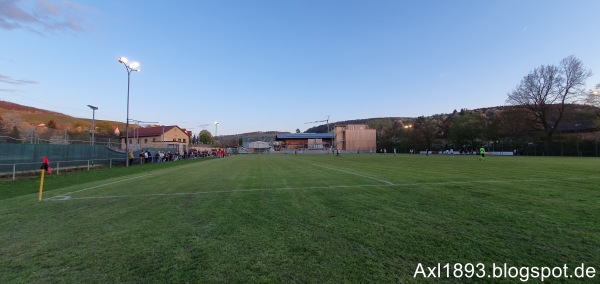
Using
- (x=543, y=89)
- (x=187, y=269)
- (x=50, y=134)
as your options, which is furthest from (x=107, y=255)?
(x=543, y=89)

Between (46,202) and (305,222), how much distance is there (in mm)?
8142

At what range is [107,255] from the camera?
13.4ft

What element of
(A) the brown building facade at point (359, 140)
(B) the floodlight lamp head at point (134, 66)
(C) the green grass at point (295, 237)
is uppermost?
(B) the floodlight lamp head at point (134, 66)

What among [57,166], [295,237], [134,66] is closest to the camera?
[295,237]

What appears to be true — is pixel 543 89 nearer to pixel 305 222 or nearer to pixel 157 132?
pixel 305 222

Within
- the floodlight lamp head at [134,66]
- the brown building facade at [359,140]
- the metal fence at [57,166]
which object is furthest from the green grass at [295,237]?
the brown building facade at [359,140]

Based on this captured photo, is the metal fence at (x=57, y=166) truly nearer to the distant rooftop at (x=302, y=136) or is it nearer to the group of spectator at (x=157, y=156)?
the group of spectator at (x=157, y=156)

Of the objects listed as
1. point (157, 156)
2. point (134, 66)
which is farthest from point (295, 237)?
point (157, 156)

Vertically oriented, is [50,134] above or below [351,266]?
above

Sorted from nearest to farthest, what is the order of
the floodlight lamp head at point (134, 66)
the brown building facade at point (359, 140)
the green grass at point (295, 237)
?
the green grass at point (295, 237)
the floodlight lamp head at point (134, 66)
the brown building facade at point (359, 140)

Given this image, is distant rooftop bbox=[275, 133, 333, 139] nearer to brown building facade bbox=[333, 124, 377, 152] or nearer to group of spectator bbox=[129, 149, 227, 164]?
brown building facade bbox=[333, 124, 377, 152]

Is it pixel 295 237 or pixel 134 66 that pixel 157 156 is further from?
pixel 295 237

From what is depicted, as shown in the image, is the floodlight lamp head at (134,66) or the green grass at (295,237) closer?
the green grass at (295,237)

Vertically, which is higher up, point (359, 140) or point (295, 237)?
point (359, 140)
